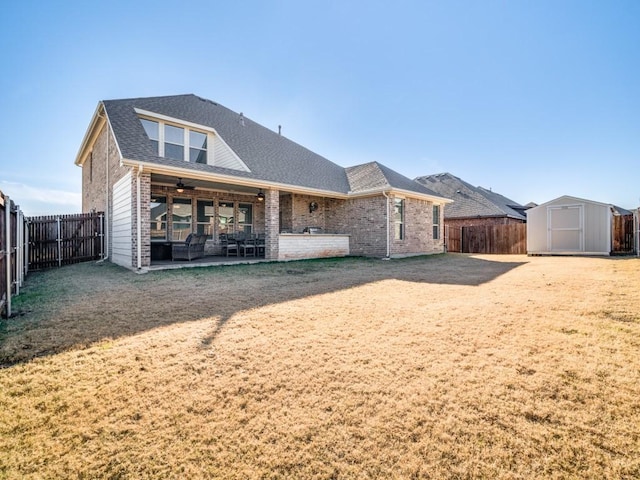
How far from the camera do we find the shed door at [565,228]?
14539 mm

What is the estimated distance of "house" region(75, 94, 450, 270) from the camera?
9719 mm

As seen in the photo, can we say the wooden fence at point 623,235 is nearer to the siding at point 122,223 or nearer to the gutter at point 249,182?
the gutter at point 249,182

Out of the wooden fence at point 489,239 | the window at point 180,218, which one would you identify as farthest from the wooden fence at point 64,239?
the wooden fence at point 489,239

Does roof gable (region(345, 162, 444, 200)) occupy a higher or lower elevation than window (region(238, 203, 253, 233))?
higher

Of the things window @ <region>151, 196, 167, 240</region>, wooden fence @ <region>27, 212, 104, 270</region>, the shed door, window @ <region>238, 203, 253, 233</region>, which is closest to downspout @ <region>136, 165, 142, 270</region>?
window @ <region>151, 196, 167, 240</region>

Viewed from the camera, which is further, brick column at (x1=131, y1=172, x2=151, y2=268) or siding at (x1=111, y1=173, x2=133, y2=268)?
siding at (x1=111, y1=173, x2=133, y2=268)

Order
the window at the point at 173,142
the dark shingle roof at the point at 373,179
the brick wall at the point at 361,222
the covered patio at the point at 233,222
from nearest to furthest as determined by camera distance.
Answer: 1. the window at the point at 173,142
2. the covered patio at the point at 233,222
3. the brick wall at the point at 361,222
4. the dark shingle roof at the point at 373,179

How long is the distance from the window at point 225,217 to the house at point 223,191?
0.05 m

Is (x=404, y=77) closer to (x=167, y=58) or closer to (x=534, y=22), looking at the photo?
(x=534, y=22)

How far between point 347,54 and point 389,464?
593 inches

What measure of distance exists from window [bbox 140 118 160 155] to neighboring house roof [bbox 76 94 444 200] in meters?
0.33

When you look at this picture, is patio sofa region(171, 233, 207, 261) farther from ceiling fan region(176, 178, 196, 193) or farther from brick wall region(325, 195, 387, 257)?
brick wall region(325, 195, 387, 257)

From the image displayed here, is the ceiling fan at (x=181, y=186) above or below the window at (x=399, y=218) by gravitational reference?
above

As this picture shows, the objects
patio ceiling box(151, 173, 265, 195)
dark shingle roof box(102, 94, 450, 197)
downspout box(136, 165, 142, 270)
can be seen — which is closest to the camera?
downspout box(136, 165, 142, 270)
